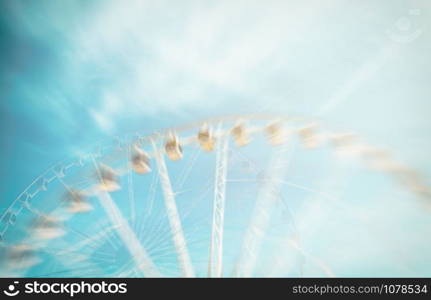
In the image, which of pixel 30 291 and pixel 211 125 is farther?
pixel 211 125

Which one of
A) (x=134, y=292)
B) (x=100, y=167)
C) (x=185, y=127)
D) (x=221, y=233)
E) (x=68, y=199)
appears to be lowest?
(x=134, y=292)

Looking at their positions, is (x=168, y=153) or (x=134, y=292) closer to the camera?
(x=134, y=292)

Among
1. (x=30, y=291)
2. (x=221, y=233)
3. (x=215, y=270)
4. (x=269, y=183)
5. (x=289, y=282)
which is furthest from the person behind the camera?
(x=269, y=183)

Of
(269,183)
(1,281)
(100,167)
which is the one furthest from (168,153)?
(1,281)

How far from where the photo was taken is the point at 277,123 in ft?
35.1

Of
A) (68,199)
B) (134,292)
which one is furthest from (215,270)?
(68,199)

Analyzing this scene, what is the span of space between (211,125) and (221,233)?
12.4 feet

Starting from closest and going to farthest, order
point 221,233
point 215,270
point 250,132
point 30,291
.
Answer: point 30,291 < point 215,270 < point 221,233 < point 250,132

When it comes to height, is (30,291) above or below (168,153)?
below

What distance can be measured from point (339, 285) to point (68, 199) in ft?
31.6

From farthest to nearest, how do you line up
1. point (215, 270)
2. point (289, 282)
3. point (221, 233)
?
point (221, 233)
point (215, 270)
point (289, 282)

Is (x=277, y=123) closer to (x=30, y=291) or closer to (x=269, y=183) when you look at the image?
(x=269, y=183)

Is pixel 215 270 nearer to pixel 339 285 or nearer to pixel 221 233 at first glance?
pixel 221 233

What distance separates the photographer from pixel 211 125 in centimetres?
1070
